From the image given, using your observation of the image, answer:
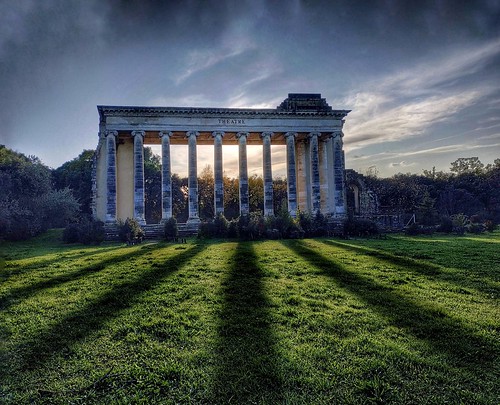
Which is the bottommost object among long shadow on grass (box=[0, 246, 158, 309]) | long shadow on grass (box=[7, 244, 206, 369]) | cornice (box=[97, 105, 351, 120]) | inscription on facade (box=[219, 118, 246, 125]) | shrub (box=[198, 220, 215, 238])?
long shadow on grass (box=[7, 244, 206, 369])

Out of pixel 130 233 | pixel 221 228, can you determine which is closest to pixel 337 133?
pixel 221 228

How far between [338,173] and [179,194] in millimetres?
25032

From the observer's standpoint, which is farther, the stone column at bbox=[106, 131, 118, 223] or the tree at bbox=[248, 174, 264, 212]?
the tree at bbox=[248, 174, 264, 212]

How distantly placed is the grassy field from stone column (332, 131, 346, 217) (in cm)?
2277

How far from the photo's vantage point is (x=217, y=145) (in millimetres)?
29578

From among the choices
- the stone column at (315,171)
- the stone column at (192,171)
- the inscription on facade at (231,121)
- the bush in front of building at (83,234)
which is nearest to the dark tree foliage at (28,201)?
the bush in front of building at (83,234)

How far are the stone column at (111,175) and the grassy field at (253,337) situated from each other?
19.5 meters

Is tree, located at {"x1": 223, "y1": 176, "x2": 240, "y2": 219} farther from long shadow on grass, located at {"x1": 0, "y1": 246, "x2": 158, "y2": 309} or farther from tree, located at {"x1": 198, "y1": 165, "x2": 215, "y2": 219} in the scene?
long shadow on grass, located at {"x1": 0, "y1": 246, "x2": 158, "y2": 309}

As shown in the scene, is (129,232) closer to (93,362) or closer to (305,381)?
(93,362)

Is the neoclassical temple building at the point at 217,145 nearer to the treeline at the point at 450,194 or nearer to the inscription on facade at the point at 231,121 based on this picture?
the inscription on facade at the point at 231,121

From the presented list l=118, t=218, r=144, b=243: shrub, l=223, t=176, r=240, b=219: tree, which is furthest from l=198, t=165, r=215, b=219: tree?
l=118, t=218, r=144, b=243: shrub

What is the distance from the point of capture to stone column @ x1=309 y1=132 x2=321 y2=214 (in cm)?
3105

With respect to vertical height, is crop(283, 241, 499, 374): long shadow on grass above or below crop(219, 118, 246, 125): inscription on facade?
below

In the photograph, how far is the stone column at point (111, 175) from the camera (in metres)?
27.5
